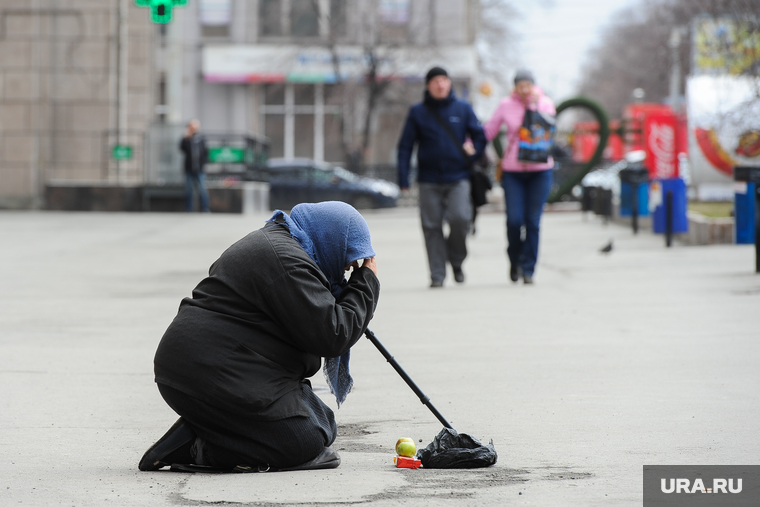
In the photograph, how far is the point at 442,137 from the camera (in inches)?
369

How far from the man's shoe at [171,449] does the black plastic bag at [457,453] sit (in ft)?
2.63

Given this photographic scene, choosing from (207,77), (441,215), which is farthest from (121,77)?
(207,77)

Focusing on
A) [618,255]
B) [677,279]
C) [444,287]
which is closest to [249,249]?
[444,287]

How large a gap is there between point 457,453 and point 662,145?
16799 mm

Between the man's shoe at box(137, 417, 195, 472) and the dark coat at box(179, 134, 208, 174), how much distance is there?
745 inches

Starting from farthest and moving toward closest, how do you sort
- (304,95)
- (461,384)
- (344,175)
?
(304,95), (344,175), (461,384)

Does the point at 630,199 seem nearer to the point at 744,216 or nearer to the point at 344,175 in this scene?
the point at 744,216

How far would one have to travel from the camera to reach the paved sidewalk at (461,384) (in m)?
3.43

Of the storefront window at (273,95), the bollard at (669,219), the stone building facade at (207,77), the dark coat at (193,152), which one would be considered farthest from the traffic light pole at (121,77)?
the storefront window at (273,95)

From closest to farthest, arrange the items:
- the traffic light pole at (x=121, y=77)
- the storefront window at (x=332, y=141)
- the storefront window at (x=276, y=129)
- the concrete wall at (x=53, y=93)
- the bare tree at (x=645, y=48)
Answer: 1. the bare tree at (x=645, y=48)
2. the concrete wall at (x=53, y=93)
3. the traffic light pole at (x=121, y=77)
4. the storefront window at (x=332, y=141)
5. the storefront window at (x=276, y=129)

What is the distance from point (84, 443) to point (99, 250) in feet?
31.4

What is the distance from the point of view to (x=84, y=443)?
4117 millimetres

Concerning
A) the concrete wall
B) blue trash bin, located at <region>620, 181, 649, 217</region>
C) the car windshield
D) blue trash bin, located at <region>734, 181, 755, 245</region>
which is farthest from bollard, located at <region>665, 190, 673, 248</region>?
the car windshield

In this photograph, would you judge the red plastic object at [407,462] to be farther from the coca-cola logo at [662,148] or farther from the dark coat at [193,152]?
the dark coat at [193,152]
